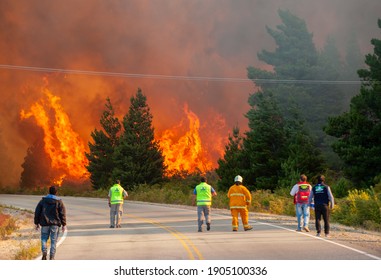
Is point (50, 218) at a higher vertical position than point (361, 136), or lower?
lower

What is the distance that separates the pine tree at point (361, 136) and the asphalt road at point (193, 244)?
1281cm

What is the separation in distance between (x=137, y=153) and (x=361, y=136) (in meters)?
31.8

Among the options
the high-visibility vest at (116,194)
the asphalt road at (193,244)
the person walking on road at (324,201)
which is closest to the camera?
the asphalt road at (193,244)

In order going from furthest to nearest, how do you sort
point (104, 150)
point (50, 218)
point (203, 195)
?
point (104, 150)
point (203, 195)
point (50, 218)

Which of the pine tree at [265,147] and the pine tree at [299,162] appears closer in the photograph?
the pine tree at [299,162]

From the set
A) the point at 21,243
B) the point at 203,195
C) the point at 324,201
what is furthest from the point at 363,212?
the point at 21,243

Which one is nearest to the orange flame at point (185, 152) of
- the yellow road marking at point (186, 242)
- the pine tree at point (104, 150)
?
the pine tree at point (104, 150)

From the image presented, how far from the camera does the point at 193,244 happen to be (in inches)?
768

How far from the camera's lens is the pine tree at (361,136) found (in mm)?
38781

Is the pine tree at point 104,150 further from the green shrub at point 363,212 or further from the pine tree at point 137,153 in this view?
the green shrub at point 363,212

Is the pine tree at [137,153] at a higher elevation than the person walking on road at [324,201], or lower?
higher

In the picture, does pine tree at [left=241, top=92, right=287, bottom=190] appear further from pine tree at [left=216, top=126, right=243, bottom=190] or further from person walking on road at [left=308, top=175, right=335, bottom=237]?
person walking on road at [left=308, top=175, right=335, bottom=237]

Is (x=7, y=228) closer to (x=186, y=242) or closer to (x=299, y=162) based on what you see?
(x=186, y=242)

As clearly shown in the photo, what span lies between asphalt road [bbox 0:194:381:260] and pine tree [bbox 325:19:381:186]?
12.8 m
